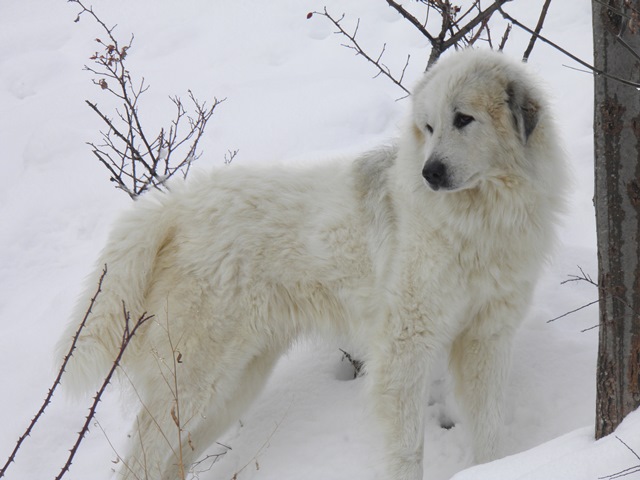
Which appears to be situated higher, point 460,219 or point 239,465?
point 460,219

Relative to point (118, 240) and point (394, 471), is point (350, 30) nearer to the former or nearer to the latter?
point (118, 240)

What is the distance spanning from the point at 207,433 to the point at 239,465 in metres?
0.28

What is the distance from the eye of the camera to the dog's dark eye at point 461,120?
3094 millimetres

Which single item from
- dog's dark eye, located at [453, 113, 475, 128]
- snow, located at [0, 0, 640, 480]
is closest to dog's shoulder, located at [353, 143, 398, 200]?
snow, located at [0, 0, 640, 480]

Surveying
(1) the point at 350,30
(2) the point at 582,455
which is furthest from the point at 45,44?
(2) the point at 582,455

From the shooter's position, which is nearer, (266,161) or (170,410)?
(170,410)

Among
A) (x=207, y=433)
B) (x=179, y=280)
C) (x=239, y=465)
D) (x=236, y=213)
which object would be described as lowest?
(x=239, y=465)

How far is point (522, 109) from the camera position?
121 inches

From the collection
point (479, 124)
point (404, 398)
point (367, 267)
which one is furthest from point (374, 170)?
point (404, 398)

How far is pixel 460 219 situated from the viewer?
320 centimetres

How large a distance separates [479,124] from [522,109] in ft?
0.65

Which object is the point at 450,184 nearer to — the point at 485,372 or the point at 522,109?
the point at 522,109

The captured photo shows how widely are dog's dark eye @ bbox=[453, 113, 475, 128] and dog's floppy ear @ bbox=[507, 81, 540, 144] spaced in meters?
0.19

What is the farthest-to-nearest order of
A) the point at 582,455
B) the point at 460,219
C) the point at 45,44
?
the point at 45,44
the point at 460,219
the point at 582,455
